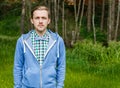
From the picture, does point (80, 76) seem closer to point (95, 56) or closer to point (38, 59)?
point (95, 56)

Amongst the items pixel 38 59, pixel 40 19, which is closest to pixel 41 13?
pixel 40 19

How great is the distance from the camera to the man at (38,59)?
12.5 ft

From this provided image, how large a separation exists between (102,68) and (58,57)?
234 inches

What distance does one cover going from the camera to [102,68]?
9719 mm

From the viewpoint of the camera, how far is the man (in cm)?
A: 380

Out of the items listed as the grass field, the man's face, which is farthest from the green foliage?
the man's face

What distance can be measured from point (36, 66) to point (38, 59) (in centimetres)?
7

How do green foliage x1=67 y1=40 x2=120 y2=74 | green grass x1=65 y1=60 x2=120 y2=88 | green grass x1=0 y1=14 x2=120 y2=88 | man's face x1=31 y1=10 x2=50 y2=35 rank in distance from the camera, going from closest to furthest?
man's face x1=31 y1=10 x2=50 y2=35 → green grass x1=65 y1=60 x2=120 y2=88 → green grass x1=0 y1=14 x2=120 y2=88 → green foliage x1=67 y1=40 x2=120 y2=74

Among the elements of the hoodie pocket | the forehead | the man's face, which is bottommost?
the hoodie pocket

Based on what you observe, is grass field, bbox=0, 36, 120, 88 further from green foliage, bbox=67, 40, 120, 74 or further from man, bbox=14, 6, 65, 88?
man, bbox=14, 6, 65, 88

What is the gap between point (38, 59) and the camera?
12.6ft

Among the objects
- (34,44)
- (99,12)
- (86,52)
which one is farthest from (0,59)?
(99,12)

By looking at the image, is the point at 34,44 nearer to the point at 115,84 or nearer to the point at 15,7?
the point at 115,84

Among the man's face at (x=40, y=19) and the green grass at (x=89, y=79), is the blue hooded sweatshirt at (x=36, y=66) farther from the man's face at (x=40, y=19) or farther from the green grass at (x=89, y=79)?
the green grass at (x=89, y=79)
